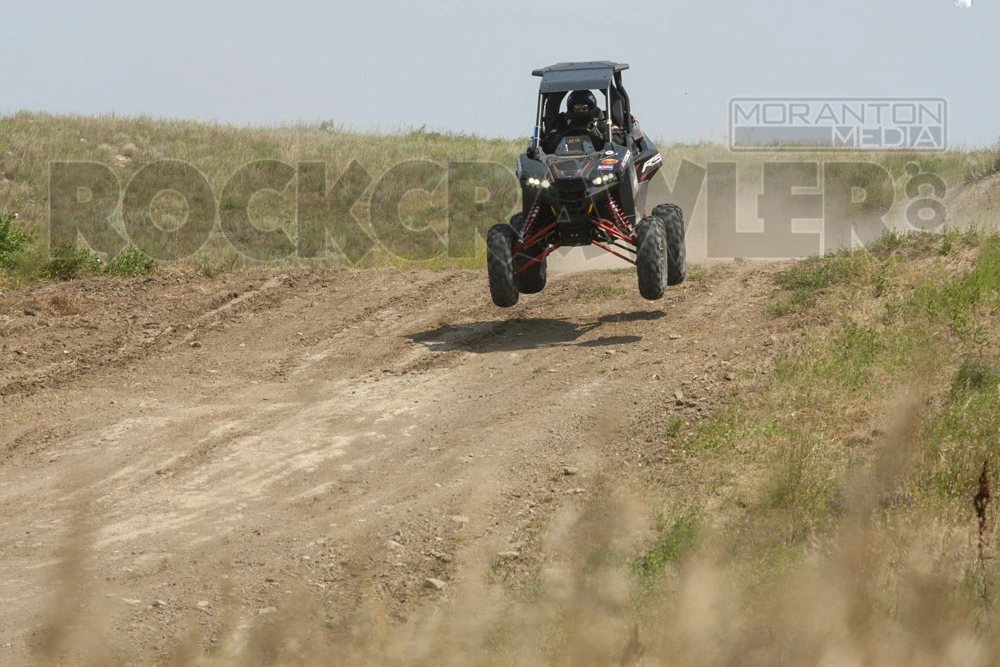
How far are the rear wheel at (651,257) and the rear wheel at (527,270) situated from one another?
1211 mm

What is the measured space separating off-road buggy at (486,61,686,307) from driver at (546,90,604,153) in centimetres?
1

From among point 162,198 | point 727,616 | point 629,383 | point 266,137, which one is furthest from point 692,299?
point 266,137

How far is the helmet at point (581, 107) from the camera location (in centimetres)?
1173

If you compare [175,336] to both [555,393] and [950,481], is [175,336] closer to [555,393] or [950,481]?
[555,393]

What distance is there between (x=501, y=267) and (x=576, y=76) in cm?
222

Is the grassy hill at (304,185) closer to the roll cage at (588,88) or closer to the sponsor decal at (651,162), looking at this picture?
the sponsor decal at (651,162)

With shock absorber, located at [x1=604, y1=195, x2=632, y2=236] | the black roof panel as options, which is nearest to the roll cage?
the black roof panel

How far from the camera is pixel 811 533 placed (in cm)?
634

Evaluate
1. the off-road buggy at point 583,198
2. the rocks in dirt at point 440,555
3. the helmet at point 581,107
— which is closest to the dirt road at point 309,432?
the rocks in dirt at point 440,555

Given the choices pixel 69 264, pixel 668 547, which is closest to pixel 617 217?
pixel 668 547

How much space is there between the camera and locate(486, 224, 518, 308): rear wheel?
36.3 feet

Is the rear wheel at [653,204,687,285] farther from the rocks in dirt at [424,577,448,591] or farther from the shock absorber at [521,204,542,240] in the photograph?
the rocks in dirt at [424,577,448,591]

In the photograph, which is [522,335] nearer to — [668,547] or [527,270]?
[527,270]

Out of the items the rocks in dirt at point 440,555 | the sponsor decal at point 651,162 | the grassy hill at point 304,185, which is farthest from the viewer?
the grassy hill at point 304,185
